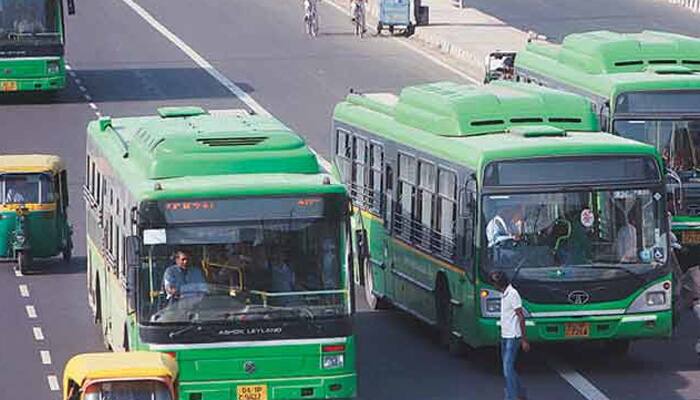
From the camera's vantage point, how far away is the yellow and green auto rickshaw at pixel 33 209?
30.8m

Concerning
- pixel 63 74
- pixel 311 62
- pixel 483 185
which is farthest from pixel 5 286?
pixel 311 62

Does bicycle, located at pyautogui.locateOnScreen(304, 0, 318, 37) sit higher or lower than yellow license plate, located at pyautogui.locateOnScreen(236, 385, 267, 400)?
lower

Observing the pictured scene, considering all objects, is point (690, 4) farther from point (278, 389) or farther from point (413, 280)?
point (278, 389)

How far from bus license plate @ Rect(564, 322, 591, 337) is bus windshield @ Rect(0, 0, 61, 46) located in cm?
2576

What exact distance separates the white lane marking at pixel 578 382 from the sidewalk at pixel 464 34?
2556 cm

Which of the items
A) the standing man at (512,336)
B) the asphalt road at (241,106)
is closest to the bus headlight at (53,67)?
the asphalt road at (241,106)

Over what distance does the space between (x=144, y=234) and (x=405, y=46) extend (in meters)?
36.3

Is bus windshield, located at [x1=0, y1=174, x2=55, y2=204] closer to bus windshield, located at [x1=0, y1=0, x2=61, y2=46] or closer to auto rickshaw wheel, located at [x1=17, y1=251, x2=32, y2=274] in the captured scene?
auto rickshaw wheel, located at [x1=17, y1=251, x2=32, y2=274]

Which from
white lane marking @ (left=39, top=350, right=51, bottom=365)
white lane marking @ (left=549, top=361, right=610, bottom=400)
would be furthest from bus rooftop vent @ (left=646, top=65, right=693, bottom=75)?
A: white lane marking @ (left=39, top=350, right=51, bottom=365)

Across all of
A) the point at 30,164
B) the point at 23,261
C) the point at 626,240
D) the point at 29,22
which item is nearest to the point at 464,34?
the point at 29,22

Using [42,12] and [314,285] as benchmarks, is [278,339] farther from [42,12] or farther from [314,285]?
[42,12]

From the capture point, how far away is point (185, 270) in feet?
65.1

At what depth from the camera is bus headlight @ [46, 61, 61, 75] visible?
4662cm

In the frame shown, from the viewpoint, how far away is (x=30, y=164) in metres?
31.2
